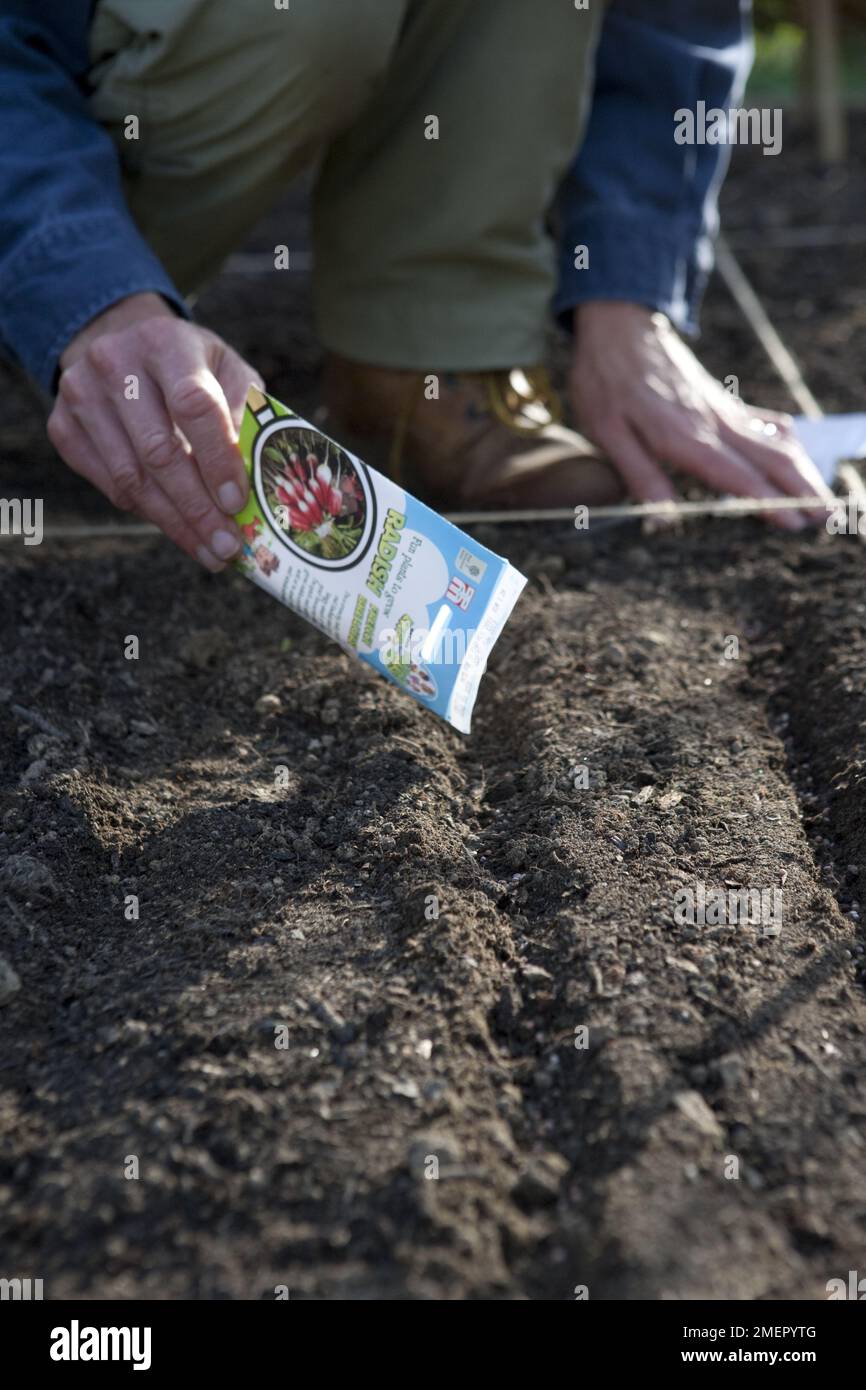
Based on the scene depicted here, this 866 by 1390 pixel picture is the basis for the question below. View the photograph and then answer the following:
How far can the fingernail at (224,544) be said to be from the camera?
4.39 feet

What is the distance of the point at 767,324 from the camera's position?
2498 mm

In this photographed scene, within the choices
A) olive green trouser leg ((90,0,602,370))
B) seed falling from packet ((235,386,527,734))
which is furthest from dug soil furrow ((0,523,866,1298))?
olive green trouser leg ((90,0,602,370))

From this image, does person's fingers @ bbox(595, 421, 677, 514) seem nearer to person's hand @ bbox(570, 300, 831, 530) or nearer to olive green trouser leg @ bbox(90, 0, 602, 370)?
person's hand @ bbox(570, 300, 831, 530)

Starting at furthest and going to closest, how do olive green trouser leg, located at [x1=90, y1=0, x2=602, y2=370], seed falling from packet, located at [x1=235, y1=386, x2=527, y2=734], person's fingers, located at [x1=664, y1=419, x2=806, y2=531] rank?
person's fingers, located at [x1=664, y1=419, x2=806, y2=531] → olive green trouser leg, located at [x1=90, y1=0, x2=602, y2=370] → seed falling from packet, located at [x1=235, y1=386, x2=527, y2=734]

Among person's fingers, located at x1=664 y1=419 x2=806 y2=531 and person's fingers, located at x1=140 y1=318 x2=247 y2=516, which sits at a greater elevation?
person's fingers, located at x1=664 y1=419 x2=806 y2=531

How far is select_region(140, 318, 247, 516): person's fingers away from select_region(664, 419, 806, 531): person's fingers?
0.72 m

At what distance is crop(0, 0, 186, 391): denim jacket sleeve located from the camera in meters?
1.39

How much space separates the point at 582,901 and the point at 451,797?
210mm

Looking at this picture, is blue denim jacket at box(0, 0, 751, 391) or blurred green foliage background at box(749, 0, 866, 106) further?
blurred green foliage background at box(749, 0, 866, 106)

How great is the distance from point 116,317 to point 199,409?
0.22 metres

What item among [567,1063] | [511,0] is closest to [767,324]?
[511,0]

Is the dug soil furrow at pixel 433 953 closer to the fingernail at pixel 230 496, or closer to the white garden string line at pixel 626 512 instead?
the white garden string line at pixel 626 512

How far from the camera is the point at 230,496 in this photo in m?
1.29

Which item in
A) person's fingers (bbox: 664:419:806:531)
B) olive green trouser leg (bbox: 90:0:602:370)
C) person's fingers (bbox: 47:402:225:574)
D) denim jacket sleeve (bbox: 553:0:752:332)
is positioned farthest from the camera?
denim jacket sleeve (bbox: 553:0:752:332)
